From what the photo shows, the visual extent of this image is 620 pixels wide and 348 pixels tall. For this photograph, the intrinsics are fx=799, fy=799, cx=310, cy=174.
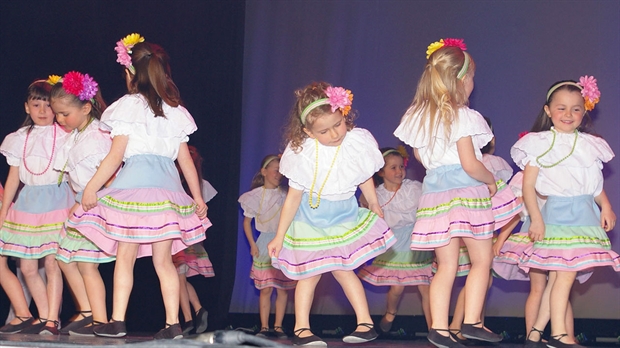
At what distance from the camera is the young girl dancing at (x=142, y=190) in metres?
3.94

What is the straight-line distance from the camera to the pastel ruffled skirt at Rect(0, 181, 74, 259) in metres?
4.70

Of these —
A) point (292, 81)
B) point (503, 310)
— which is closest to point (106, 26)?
point (292, 81)

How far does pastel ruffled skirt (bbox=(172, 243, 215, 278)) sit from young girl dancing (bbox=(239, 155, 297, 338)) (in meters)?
0.40

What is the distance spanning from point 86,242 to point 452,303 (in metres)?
3.57

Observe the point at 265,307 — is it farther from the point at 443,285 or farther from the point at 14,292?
the point at 443,285

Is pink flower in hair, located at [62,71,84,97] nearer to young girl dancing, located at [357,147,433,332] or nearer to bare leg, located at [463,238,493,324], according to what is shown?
bare leg, located at [463,238,493,324]

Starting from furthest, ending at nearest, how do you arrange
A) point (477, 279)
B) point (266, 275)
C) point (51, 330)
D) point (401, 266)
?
point (266, 275) < point (401, 266) < point (51, 330) < point (477, 279)

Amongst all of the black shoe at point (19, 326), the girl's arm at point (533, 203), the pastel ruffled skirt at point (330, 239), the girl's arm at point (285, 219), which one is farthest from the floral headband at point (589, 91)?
the black shoe at point (19, 326)

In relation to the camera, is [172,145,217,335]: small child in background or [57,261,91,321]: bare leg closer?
[57,261,91,321]: bare leg

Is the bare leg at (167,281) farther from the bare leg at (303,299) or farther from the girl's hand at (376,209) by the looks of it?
the girl's hand at (376,209)

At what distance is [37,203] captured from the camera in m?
4.77

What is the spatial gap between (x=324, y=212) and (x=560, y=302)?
4.13ft

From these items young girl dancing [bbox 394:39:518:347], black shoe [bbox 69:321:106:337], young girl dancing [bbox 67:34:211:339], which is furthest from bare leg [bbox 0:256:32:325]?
young girl dancing [bbox 394:39:518:347]

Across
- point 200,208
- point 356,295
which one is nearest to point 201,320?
point 200,208
